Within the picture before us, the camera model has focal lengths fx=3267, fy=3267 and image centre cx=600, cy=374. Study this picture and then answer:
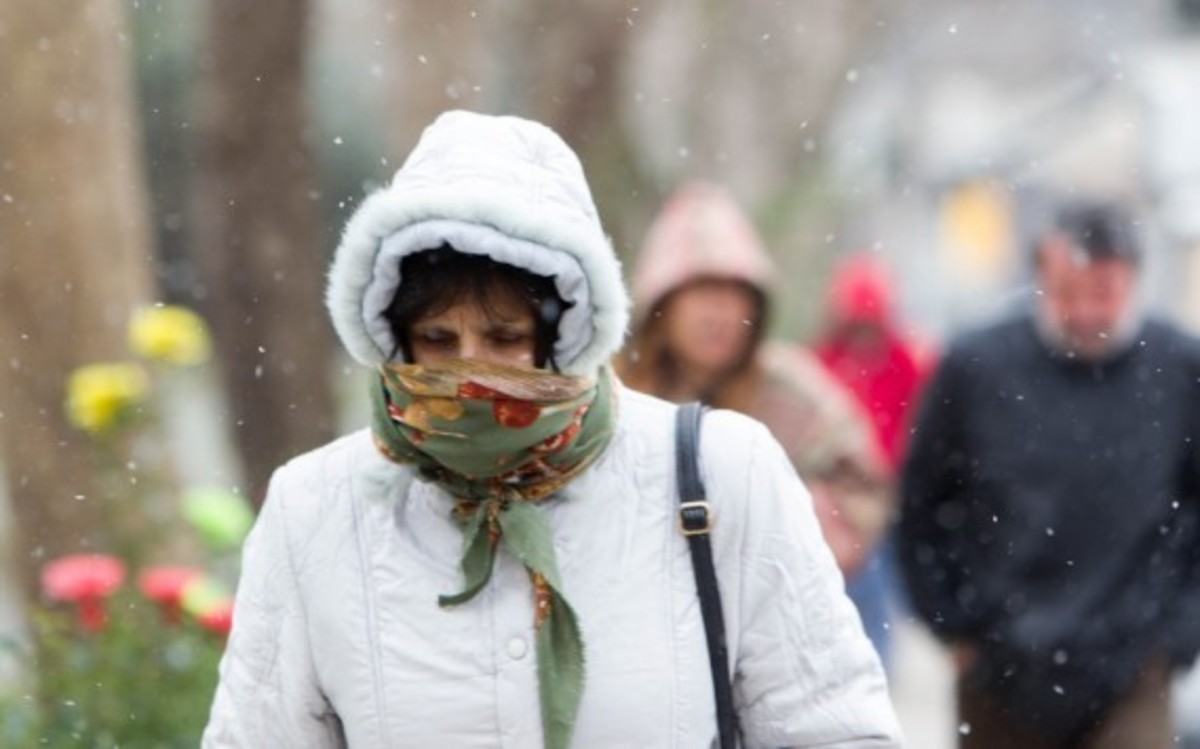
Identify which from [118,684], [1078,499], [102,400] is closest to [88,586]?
[118,684]

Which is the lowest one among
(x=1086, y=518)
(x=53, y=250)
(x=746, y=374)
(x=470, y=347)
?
(x=470, y=347)

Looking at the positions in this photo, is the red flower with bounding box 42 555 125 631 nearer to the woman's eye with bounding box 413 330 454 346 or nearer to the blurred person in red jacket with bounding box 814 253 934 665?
the blurred person in red jacket with bounding box 814 253 934 665

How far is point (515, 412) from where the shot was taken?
4008 mm

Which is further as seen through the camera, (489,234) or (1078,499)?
(1078,499)

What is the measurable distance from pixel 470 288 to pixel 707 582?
0.47 metres

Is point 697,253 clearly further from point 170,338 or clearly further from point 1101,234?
point 170,338

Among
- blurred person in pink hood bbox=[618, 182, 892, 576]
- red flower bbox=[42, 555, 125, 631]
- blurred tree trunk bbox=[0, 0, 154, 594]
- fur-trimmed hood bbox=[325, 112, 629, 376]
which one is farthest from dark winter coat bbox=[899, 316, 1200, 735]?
blurred tree trunk bbox=[0, 0, 154, 594]

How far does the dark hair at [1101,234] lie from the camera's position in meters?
7.28

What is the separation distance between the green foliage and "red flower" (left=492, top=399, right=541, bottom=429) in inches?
128

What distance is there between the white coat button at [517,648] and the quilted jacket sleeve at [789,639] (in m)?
0.27

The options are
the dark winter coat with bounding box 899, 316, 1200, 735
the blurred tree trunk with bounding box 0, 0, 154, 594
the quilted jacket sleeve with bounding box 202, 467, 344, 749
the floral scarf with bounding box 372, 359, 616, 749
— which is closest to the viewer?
the floral scarf with bounding box 372, 359, 616, 749

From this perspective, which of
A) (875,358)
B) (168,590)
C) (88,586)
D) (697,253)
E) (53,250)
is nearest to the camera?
(168,590)

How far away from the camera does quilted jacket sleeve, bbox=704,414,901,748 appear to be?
13.4 feet

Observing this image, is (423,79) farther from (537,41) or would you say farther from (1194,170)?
(1194,170)
